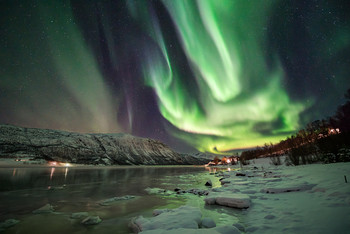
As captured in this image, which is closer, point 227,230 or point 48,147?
point 227,230

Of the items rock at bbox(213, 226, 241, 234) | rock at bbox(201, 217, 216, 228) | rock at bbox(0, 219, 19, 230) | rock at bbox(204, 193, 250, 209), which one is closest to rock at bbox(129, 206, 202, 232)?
rock at bbox(201, 217, 216, 228)

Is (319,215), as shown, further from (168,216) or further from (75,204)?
(75,204)

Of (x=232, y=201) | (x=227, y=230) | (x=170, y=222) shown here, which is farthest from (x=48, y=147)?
(x=227, y=230)

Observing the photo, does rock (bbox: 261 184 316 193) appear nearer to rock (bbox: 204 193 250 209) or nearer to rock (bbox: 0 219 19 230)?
rock (bbox: 204 193 250 209)

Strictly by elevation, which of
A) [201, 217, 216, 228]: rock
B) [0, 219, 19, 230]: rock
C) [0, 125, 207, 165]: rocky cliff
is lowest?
[201, 217, 216, 228]: rock

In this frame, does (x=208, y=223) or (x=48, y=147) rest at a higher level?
(x=48, y=147)

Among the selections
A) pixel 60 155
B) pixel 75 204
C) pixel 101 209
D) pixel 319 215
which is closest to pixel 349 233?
pixel 319 215

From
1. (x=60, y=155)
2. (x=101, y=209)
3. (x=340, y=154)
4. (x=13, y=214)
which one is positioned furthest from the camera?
(x=60, y=155)

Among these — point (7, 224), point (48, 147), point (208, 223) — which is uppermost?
point (48, 147)

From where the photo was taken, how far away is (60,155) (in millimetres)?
134625

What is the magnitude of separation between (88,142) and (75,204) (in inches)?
8127

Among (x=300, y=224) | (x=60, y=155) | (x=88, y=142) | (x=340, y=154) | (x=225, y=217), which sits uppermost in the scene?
(x=88, y=142)

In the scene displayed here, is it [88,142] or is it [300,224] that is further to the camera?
[88,142]

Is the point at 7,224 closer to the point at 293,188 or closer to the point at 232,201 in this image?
the point at 232,201
